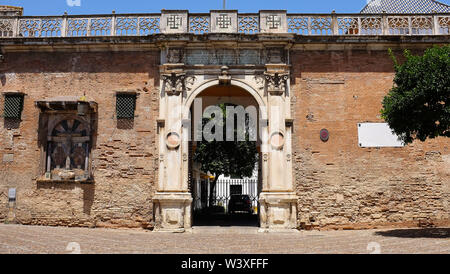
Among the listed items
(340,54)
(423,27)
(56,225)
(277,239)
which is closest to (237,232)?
(277,239)

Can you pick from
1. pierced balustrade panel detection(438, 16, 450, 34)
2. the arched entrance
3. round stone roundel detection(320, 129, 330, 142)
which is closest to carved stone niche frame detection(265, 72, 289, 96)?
the arched entrance

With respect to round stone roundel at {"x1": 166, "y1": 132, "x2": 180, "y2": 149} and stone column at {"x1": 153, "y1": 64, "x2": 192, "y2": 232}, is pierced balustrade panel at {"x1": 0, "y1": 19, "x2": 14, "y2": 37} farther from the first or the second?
round stone roundel at {"x1": 166, "y1": 132, "x2": 180, "y2": 149}

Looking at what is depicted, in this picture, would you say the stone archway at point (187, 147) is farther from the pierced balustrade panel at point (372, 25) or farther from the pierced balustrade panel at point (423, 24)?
the pierced balustrade panel at point (423, 24)

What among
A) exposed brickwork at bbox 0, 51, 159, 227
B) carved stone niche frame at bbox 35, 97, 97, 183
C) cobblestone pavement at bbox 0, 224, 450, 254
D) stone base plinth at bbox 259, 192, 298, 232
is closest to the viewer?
cobblestone pavement at bbox 0, 224, 450, 254

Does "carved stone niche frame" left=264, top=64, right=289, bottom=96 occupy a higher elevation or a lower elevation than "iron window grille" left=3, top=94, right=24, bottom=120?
higher

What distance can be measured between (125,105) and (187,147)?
2305 mm

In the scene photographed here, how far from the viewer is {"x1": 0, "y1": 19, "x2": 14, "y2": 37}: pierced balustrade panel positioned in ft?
43.9

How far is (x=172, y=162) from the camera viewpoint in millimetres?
12156

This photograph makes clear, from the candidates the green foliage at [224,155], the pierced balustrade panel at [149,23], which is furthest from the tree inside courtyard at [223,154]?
the pierced balustrade panel at [149,23]

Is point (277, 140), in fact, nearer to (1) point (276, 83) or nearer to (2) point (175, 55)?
(1) point (276, 83)

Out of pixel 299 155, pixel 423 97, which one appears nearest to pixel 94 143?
pixel 299 155

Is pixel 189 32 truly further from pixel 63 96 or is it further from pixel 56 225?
pixel 56 225

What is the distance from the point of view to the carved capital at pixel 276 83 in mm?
12398

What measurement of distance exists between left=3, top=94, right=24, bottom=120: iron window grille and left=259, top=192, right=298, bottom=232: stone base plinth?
7.95m
